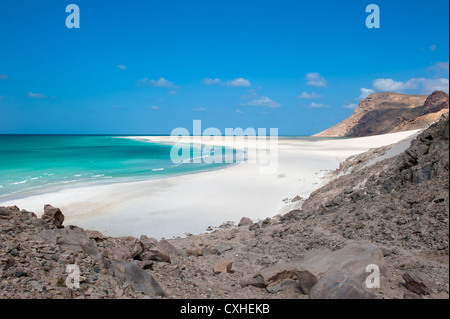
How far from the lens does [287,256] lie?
20.2 feet

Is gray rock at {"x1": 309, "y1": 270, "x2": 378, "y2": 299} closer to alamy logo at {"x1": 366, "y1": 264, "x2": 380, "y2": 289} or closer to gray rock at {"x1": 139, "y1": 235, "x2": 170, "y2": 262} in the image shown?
alamy logo at {"x1": 366, "y1": 264, "x2": 380, "y2": 289}

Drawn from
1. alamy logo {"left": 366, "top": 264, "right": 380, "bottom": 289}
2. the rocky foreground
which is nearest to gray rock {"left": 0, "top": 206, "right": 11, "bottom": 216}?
the rocky foreground

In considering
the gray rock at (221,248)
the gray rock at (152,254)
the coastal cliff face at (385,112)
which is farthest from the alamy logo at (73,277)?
the coastal cliff face at (385,112)

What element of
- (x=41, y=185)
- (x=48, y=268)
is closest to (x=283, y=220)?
(x=48, y=268)

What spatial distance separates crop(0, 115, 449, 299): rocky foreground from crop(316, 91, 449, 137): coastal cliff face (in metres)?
96.1

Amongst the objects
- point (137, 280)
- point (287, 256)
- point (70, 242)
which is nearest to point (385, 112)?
point (287, 256)

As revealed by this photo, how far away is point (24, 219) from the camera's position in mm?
5723

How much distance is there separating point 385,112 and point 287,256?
130 metres

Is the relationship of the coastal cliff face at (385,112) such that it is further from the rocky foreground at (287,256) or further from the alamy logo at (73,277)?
the alamy logo at (73,277)

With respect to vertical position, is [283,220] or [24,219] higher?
[24,219]

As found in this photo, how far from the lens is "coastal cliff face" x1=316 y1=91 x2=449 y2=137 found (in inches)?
3784

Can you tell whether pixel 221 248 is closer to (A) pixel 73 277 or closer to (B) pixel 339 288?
(A) pixel 73 277
